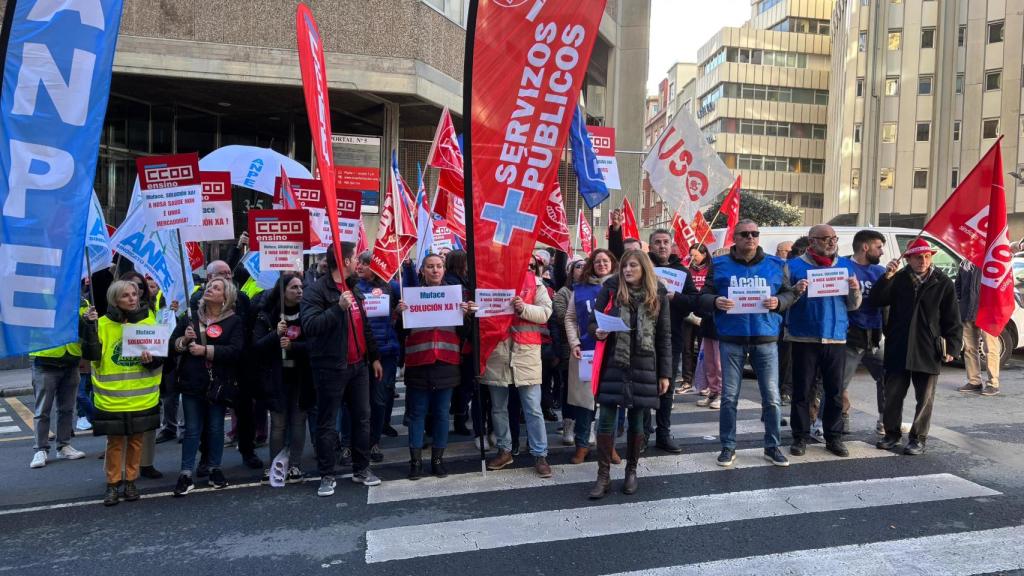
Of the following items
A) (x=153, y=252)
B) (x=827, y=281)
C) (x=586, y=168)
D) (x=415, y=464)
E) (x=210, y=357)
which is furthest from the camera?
(x=586, y=168)

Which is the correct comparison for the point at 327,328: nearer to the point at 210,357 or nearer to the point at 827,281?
the point at 210,357

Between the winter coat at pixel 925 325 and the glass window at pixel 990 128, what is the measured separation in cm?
4139

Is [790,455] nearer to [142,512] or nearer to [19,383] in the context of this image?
[142,512]

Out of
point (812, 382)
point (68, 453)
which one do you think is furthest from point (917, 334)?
point (68, 453)

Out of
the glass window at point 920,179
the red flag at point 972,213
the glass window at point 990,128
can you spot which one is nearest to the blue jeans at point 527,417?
the red flag at point 972,213

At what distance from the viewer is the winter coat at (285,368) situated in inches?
248

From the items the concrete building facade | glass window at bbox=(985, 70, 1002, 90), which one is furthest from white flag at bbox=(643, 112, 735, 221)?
glass window at bbox=(985, 70, 1002, 90)

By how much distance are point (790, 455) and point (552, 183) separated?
330 centimetres

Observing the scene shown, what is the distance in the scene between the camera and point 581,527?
510 centimetres

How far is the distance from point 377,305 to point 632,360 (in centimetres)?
251

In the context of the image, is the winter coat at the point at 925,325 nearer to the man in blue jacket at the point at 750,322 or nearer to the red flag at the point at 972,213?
the red flag at the point at 972,213

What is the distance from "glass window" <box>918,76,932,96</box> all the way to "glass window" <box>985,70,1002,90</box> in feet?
13.0

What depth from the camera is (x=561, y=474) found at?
6426 millimetres

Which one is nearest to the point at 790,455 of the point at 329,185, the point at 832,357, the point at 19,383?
the point at 832,357
